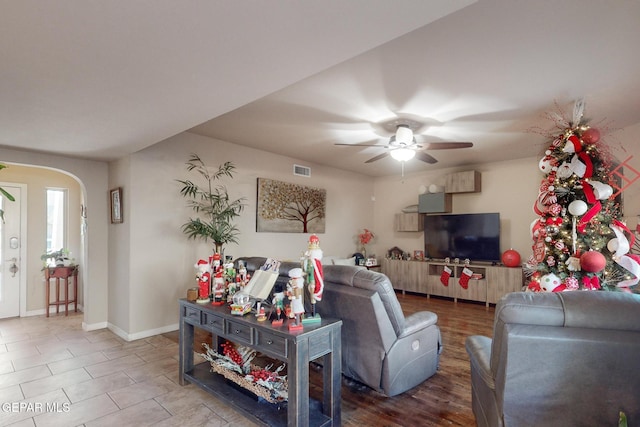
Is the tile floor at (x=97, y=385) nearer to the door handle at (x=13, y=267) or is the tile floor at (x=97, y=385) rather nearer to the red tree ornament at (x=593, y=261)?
the door handle at (x=13, y=267)

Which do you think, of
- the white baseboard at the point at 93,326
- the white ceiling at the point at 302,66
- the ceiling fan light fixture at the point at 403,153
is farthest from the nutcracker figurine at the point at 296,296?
the white baseboard at the point at 93,326

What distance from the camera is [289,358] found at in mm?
1898

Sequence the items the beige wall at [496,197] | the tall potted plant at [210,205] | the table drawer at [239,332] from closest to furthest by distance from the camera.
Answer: the table drawer at [239,332]
the tall potted plant at [210,205]
the beige wall at [496,197]

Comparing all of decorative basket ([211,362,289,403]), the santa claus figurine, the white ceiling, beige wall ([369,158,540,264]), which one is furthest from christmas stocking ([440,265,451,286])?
the santa claus figurine

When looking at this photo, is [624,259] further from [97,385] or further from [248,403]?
[97,385]

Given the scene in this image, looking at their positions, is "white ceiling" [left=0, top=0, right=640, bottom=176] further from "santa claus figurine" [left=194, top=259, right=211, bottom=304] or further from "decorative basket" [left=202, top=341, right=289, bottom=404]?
"decorative basket" [left=202, top=341, right=289, bottom=404]

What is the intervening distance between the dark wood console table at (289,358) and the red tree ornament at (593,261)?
249cm

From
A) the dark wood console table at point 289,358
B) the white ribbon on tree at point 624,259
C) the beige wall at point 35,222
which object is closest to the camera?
the dark wood console table at point 289,358

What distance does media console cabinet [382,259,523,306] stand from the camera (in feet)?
18.0

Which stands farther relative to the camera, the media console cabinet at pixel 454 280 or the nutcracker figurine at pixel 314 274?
the media console cabinet at pixel 454 280

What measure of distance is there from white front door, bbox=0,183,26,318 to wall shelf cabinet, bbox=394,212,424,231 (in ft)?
22.1

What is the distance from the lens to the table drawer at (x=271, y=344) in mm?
1940

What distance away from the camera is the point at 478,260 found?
6023mm

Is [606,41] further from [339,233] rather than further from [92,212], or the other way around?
[92,212]
